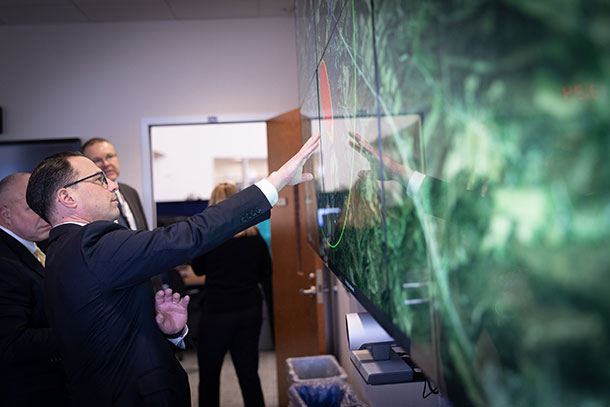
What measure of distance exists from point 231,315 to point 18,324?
1303mm

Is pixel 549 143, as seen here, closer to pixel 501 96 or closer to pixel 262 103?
pixel 501 96

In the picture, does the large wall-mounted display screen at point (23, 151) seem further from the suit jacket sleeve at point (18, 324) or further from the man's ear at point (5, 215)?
the suit jacket sleeve at point (18, 324)

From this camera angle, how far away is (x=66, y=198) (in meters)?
1.39

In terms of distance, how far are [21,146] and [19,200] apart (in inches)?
84.1

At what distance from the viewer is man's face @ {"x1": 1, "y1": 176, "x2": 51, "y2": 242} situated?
1.81m

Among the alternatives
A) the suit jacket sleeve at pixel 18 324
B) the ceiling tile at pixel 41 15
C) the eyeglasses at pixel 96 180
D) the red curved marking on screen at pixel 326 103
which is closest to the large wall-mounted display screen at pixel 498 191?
the red curved marking on screen at pixel 326 103

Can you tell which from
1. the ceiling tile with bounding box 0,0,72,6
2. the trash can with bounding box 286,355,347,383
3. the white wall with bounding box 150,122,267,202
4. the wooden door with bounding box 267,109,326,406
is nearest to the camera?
the trash can with bounding box 286,355,347,383

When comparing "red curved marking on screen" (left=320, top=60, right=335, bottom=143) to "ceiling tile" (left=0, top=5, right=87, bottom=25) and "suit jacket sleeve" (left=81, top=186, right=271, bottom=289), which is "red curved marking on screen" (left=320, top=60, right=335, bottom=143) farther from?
"ceiling tile" (left=0, top=5, right=87, bottom=25)

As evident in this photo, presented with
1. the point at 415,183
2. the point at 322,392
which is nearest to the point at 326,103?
the point at 415,183

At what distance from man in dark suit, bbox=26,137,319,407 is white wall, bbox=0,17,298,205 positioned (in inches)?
92.8

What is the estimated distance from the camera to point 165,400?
4.47 feet

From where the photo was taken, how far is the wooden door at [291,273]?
2963mm

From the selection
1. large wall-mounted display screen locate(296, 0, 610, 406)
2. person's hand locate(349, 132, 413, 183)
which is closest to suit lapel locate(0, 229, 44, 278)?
person's hand locate(349, 132, 413, 183)

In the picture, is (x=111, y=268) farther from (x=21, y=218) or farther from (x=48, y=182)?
(x=21, y=218)
